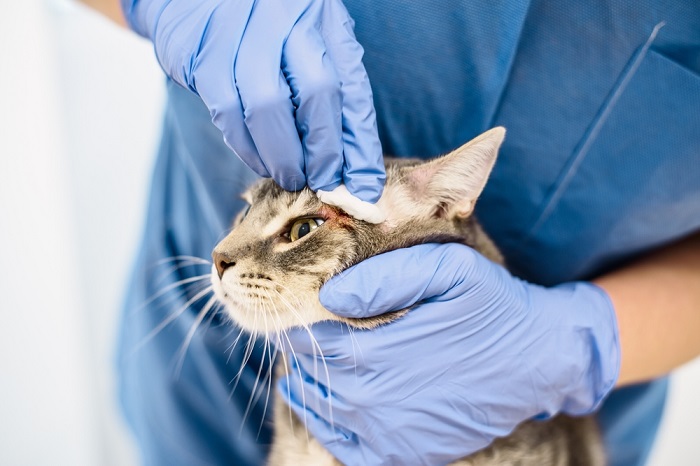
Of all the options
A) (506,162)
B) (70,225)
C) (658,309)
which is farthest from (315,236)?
(70,225)

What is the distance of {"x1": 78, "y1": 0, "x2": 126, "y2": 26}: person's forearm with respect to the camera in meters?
1.36

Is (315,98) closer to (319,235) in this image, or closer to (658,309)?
(319,235)

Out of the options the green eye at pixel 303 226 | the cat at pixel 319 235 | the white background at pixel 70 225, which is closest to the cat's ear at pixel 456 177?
the cat at pixel 319 235

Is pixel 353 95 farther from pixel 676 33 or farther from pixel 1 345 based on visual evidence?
pixel 1 345

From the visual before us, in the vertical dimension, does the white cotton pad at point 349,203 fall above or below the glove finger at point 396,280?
above

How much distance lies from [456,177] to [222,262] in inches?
18.8

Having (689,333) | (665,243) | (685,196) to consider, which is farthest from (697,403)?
(685,196)

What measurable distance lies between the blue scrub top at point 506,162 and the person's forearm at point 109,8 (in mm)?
278

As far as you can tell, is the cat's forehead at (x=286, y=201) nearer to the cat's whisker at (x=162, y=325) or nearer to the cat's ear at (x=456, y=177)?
the cat's ear at (x=456, y=177)

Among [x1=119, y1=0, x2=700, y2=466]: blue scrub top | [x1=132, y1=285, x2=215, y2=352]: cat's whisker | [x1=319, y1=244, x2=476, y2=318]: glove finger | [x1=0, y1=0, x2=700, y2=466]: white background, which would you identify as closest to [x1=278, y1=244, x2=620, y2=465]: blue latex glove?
[x1=319, y1=244, x2=476, y2=318]: glove finger

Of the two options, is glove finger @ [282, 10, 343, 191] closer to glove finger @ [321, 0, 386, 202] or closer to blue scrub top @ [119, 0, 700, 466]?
glove finger @ [321, 0, 386, 202]

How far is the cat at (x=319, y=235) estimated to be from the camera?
97 cm

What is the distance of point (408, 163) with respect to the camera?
1124 millimetres

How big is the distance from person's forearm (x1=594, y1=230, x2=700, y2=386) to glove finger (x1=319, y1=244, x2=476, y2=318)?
0.50 m
